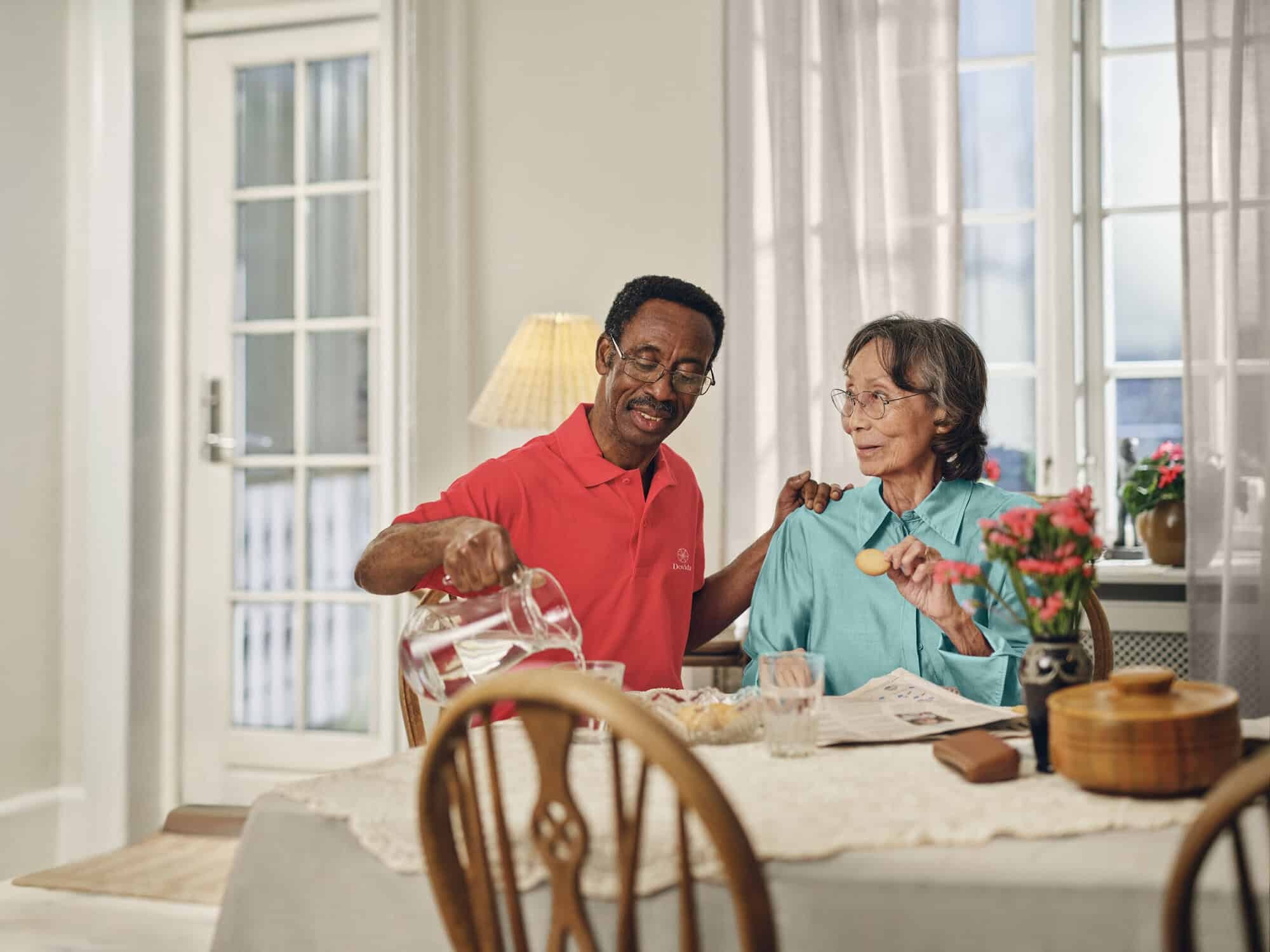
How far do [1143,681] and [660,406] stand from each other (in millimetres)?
1068

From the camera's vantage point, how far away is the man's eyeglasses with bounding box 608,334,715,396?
6.37 ft

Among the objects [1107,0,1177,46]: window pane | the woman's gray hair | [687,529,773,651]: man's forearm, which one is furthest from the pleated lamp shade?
[1107,0,1177,46]: window pane

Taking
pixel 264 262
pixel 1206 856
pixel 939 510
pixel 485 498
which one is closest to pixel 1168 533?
pixel 939 510

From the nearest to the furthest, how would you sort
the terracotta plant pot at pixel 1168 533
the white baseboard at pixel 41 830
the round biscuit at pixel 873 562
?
1. the round biscuit at pixel 873 562
2. the terracotta plant pot at pixel 1168 533
3. the white baseboard at pixel 41 830

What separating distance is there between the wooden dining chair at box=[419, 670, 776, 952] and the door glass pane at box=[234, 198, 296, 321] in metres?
2.94

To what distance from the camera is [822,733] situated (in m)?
1.25

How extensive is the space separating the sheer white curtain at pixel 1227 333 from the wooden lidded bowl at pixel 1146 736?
1.91 m

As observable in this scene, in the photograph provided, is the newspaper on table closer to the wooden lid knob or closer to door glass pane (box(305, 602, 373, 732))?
the wooden lid knob

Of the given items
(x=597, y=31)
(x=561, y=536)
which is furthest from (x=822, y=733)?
(x=597, y=31)

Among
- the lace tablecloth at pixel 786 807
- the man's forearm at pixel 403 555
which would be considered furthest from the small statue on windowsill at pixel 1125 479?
the lace tablecloth at pixel 786 807

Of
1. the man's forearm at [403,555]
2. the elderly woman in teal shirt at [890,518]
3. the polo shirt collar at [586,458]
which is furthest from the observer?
the polo shirt collar at [586,458]

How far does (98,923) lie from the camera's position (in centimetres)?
A: 271

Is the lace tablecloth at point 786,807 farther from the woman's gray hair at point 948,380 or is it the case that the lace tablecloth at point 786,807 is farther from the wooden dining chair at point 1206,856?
the woman's gray hair at point 948,380

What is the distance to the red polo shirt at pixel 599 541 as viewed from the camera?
74.5 inches
